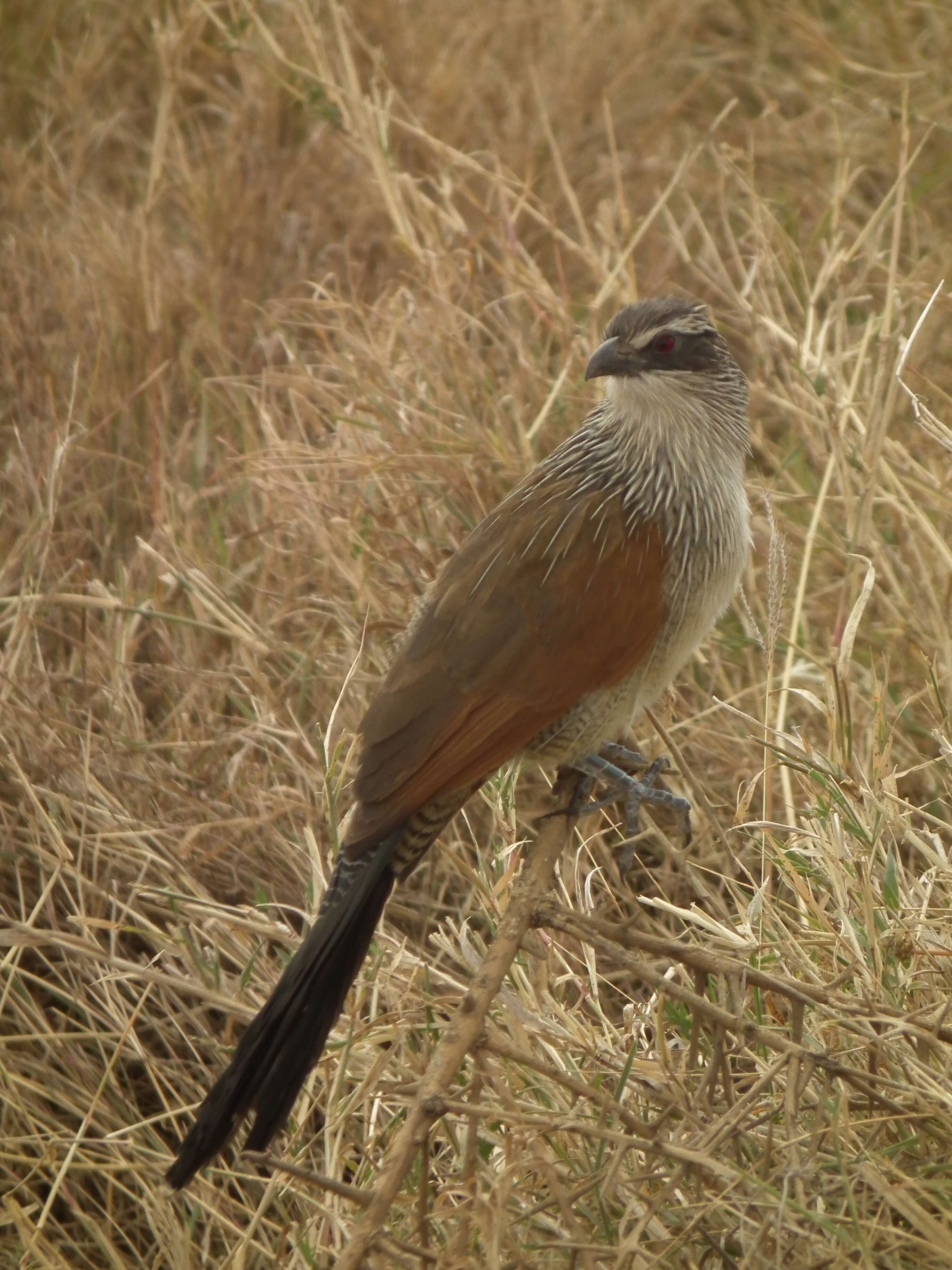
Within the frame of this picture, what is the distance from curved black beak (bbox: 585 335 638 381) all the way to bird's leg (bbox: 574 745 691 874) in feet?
2.35

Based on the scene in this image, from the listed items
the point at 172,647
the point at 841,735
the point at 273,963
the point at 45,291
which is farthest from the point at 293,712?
the point at 45,291

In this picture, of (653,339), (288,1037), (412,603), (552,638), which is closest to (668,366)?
(653,339)

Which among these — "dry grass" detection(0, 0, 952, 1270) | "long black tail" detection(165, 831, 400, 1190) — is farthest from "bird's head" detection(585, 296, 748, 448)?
"long black tail" detection(165, 831, 400, 1190)

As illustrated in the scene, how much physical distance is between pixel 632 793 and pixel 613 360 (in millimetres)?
812

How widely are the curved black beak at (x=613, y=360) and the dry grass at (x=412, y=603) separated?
493mm

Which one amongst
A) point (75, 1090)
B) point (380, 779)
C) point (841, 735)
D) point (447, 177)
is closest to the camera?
point (380, 779)

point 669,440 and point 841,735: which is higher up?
point 669,440

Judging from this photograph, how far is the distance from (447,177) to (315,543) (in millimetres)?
1304

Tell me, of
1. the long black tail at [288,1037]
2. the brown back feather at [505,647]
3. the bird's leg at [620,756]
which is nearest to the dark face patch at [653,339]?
the brown back feather at [505,647]

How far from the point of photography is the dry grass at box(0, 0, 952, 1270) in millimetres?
2020

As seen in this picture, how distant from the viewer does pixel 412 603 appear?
3289 mm

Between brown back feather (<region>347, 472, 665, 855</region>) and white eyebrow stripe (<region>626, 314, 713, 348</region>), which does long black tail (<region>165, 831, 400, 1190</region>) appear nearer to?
brown back feather (<region>347, 472, 665, 855</region>)

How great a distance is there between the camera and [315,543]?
3.42 m

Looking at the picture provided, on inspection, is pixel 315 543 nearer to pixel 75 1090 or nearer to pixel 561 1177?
pixel 75 1090
